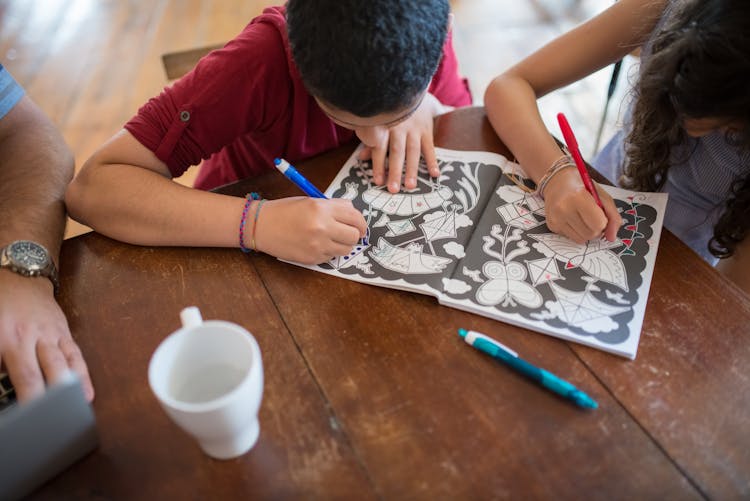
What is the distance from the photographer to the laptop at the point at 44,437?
1.56ft

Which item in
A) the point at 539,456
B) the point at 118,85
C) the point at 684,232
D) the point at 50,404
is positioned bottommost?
the point at 118,85

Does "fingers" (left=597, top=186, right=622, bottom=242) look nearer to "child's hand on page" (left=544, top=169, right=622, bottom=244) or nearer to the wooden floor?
"child's hand on page" (left=544, top=169, right=622, bottom=244)

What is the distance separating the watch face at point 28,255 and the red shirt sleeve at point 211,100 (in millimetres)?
219

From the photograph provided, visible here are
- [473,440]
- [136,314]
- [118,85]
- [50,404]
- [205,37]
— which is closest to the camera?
[50,404]

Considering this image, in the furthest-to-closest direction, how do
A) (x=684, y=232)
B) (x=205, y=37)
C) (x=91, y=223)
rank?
(x=205, y=37) < (x=684, y=232) < (x=91, y=223)

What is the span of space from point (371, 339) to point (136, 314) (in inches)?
12.2

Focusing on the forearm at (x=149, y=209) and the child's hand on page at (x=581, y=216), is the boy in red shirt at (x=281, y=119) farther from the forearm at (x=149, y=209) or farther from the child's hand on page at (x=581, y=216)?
the child's hand on page at (x=581, y=216)

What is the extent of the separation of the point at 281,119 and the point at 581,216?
1.74 ft

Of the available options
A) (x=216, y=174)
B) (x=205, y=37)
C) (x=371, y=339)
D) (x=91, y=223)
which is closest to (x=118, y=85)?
(x=205, y=37)

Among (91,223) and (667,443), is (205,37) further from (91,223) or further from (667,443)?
(667,443)

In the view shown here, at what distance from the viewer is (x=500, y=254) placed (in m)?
0.79

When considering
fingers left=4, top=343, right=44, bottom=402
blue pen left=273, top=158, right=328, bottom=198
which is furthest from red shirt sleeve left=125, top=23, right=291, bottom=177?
fingers left=4, top=343, right=44, bottom=402

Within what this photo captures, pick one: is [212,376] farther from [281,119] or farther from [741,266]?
[741,266]

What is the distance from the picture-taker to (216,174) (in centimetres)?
120
